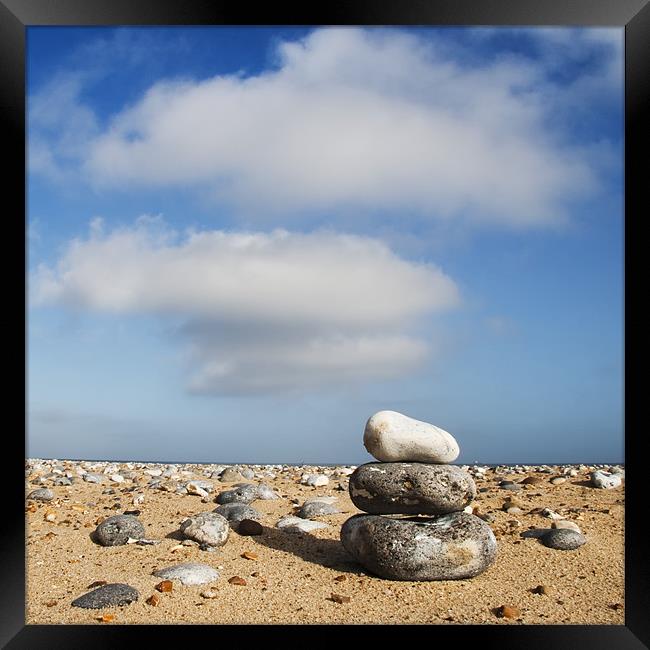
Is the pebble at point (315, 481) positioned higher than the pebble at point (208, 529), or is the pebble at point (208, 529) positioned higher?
the pebble at point (208, 529)

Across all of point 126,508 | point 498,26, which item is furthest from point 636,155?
point 126,508

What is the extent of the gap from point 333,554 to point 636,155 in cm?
629

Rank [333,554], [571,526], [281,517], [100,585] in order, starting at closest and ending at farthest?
1. [100,585]
2. [333,554]
3. [571,526]
4. [281,517]

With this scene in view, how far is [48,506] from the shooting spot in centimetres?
1206

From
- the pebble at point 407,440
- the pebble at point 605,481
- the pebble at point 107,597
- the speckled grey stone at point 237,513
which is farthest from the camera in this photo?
the pebble at point 605,481

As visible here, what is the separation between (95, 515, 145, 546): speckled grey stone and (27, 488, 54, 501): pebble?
3.13m

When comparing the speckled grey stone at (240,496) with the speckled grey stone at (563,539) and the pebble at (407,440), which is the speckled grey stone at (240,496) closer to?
the pebble at (407,440)

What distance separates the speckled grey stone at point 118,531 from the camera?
31.9ft

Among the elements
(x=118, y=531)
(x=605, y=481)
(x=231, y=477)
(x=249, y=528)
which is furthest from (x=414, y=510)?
(x=231, y=477)

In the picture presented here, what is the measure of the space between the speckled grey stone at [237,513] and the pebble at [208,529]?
641 millimetres

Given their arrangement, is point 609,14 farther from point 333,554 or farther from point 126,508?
point 126,508

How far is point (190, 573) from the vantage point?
26.7 ft

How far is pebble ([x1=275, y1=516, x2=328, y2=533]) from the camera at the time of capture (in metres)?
10.3

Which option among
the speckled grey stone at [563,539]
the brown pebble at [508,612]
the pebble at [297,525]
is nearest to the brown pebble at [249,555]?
the pebble at [297,525]
